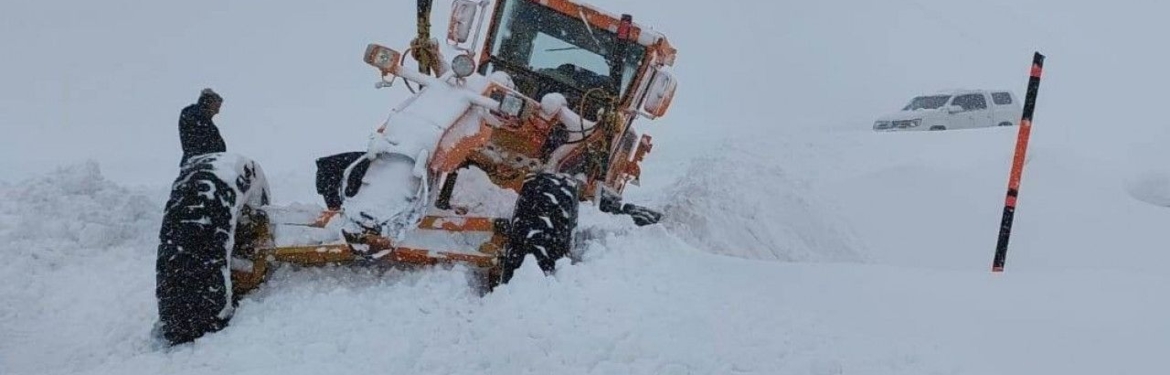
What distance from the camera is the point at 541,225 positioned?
499 centimetres

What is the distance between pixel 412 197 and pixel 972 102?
1897 cm

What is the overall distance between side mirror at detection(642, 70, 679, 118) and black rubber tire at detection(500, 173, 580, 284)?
9.17 ft

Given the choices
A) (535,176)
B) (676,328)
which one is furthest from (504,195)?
(676,328)

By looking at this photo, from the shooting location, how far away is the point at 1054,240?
888 centimetres

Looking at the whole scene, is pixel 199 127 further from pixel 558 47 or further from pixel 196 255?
pixel 196 255

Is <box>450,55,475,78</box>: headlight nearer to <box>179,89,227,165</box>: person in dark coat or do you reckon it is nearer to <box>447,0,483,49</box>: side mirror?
<box>447,0,483,49</box>: side mirror

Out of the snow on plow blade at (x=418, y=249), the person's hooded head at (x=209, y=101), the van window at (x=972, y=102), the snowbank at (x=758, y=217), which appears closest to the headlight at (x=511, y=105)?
the snow on plow blade at (x=418, y=249)

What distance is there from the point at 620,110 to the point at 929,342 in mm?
4425

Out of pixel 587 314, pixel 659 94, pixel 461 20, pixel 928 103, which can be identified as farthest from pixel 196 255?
pixel 928 103

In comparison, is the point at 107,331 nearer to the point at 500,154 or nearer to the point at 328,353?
the point at 328,353

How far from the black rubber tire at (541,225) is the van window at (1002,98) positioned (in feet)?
59.9

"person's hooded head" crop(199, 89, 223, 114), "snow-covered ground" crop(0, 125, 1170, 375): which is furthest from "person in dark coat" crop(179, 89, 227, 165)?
"snow-covered ground" crop(0, 125, 1170, 375)

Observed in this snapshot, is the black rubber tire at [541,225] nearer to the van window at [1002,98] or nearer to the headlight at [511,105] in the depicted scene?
the headlight at [511,105]

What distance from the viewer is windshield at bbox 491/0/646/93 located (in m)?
7.84
